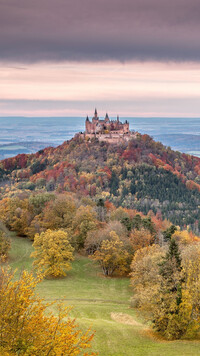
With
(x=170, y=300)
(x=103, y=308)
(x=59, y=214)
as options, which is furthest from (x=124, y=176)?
(x=170, y=300)

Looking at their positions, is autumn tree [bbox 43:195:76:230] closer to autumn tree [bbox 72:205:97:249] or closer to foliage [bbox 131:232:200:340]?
autumn tree [bbox 72:205:97:249]

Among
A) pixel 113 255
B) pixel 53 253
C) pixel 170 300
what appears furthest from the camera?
pixel 113 255

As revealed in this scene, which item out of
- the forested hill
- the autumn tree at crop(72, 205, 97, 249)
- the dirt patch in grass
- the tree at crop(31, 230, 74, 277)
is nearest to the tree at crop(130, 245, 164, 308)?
the dirt patch in grass

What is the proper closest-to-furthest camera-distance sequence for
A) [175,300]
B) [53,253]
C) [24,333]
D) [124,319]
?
[24,333] → [175,300] → [124,319] → [53,253]

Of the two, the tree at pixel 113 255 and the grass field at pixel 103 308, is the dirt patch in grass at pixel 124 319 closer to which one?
the grass field at pixel 103 308

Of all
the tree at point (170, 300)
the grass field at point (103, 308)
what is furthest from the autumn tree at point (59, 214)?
the tree at point (170, 300)

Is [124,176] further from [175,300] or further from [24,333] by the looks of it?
[24,333]

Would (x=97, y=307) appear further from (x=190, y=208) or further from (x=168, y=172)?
(x=168, y=172)
